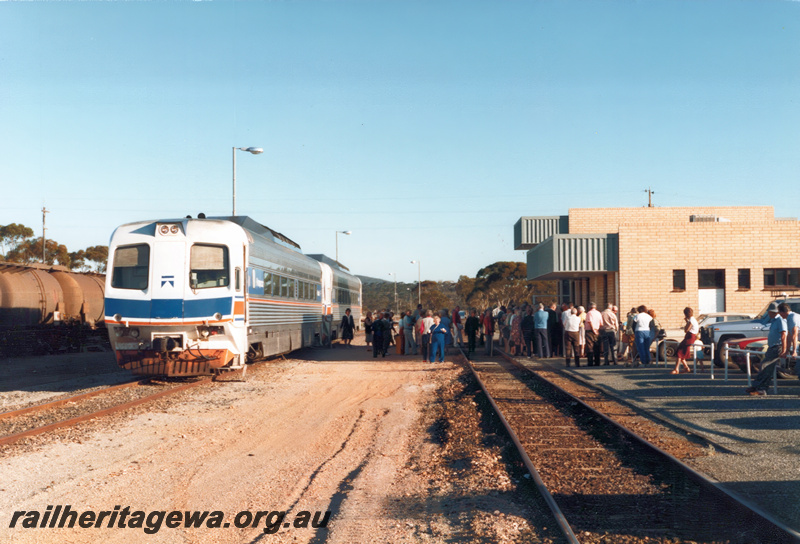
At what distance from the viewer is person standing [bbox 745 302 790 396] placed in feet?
39.2

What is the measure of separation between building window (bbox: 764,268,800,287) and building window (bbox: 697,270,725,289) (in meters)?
1.74

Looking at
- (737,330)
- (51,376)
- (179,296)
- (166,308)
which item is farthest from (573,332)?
(51,376)

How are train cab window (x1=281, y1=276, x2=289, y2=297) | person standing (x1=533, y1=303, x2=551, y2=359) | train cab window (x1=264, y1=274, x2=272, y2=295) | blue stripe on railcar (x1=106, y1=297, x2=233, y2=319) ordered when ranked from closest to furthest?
blue stripe on railcar (x1=106, y1=297, x2=233, y2=319), train cab window (x1=264, y1=274, x2=272, y2=295), train cab window (x1=281, y1=276, x2=289, y2=297), person standing (x1=533, y1=303, x2=551, y2=359)

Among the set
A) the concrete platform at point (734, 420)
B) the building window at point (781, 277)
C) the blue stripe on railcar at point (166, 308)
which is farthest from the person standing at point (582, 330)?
the building window at point (781, 277)

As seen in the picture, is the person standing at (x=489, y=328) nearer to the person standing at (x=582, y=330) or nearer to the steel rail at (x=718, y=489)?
the person standing at (x=582, y=330)

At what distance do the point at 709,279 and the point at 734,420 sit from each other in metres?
18.1

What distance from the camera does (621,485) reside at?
275 inches

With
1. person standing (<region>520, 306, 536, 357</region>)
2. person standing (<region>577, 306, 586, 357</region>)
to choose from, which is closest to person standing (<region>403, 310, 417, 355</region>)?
person standing (<region>520, 306, 536, 357</region>)

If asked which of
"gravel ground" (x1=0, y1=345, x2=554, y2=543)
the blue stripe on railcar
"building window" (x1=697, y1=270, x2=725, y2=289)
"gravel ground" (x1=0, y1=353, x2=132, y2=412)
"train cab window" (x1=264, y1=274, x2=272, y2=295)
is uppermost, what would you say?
"building window" (x1=697, y1=270, x2=725, y2=289)

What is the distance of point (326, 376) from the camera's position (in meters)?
17.9

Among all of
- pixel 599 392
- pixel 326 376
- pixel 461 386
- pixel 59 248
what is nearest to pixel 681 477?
pixel 599 392

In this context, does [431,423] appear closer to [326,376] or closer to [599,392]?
[599,392]

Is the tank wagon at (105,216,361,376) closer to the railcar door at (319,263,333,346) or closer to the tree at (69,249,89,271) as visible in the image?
the railcar door at (319,263,333,346)

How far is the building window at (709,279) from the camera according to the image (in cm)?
2738
